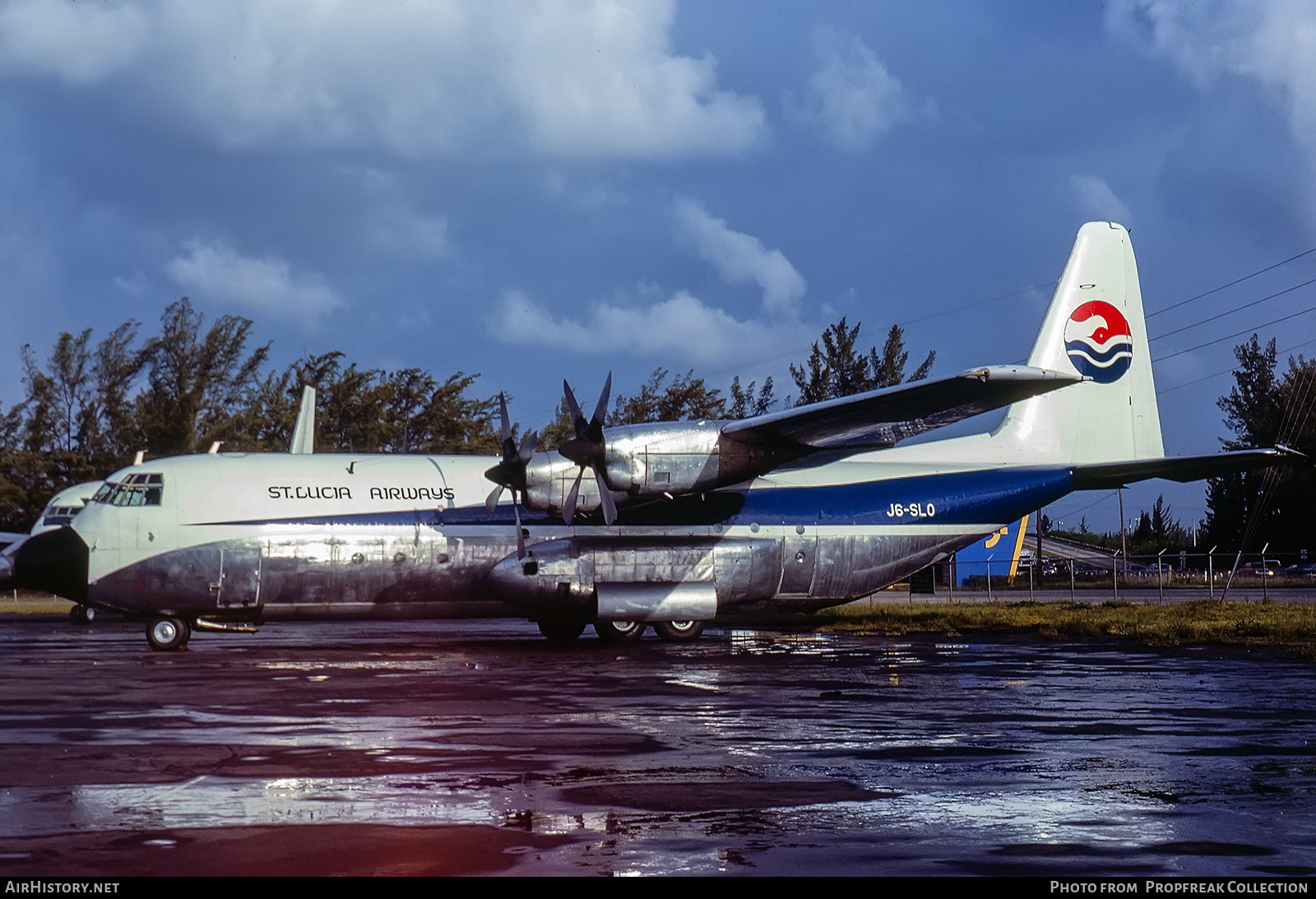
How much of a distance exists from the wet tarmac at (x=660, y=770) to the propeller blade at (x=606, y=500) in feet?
13.7

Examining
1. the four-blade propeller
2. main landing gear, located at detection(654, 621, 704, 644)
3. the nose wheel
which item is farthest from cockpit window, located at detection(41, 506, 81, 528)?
main landing gear, located at detection(654, 621, 704, 644)

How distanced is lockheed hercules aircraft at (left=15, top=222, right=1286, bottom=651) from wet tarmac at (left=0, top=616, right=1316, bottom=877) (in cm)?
414

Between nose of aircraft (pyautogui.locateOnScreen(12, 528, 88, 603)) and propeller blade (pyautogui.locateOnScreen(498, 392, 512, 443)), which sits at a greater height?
propeller blade (pyautogui.locateOnScreen(498, 392, 512, 443))

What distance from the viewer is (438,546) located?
2422cm

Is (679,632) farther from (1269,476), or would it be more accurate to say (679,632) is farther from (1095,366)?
(1269,476)

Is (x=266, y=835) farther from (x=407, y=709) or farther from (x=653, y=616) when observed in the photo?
(x=653, y=616)

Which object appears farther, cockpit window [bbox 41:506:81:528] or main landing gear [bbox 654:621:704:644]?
cockpit window [bbox 41:506:81:528]

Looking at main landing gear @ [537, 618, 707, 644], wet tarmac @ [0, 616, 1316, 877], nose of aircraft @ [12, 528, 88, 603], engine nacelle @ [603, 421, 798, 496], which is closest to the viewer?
wet tarmac @ [0, 616, 1316, 877]

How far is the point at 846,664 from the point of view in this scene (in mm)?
19984

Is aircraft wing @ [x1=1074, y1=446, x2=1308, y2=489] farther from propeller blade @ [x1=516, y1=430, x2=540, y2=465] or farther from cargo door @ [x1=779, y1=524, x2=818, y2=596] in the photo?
propeller blade @ [x1=516, y1=430, x2=540, y2=465]

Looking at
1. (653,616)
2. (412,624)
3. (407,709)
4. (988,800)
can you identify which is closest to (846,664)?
(653,616)

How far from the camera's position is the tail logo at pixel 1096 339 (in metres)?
29.8

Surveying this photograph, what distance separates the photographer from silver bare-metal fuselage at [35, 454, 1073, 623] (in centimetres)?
2298

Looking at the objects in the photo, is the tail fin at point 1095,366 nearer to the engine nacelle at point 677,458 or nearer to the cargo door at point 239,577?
the engine nacelle at point 677,458
